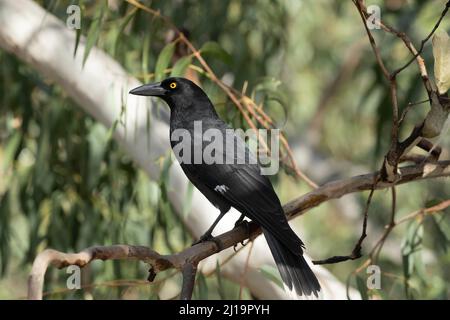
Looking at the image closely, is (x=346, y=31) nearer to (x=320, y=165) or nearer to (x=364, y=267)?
(x=320, y=165)

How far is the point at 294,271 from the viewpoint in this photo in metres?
2.74

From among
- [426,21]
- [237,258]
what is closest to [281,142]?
[237,258]

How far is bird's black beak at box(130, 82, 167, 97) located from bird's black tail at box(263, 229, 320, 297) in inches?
28.7

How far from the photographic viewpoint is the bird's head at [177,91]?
10.6ft

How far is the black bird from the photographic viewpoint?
2.74 meters

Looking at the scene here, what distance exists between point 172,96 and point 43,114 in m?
1.36

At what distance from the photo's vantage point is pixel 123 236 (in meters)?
3.96

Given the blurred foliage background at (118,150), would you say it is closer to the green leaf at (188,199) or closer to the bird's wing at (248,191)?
the green leaf at (188,199)

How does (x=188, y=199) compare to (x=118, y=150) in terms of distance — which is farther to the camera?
(x=118, y=150)

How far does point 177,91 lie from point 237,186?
0.49 metres

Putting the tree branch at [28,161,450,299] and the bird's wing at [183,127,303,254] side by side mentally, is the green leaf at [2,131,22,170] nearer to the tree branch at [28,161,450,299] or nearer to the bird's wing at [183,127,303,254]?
the bird's wing at [183,127,303,254]

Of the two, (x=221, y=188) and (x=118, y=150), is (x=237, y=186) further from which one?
(x=118, y=150)

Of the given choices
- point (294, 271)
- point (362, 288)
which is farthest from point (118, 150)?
point (294, 271)

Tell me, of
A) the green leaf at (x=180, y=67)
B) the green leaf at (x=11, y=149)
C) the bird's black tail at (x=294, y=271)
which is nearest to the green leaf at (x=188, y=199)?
the green leaf at (x=180, y=67)
